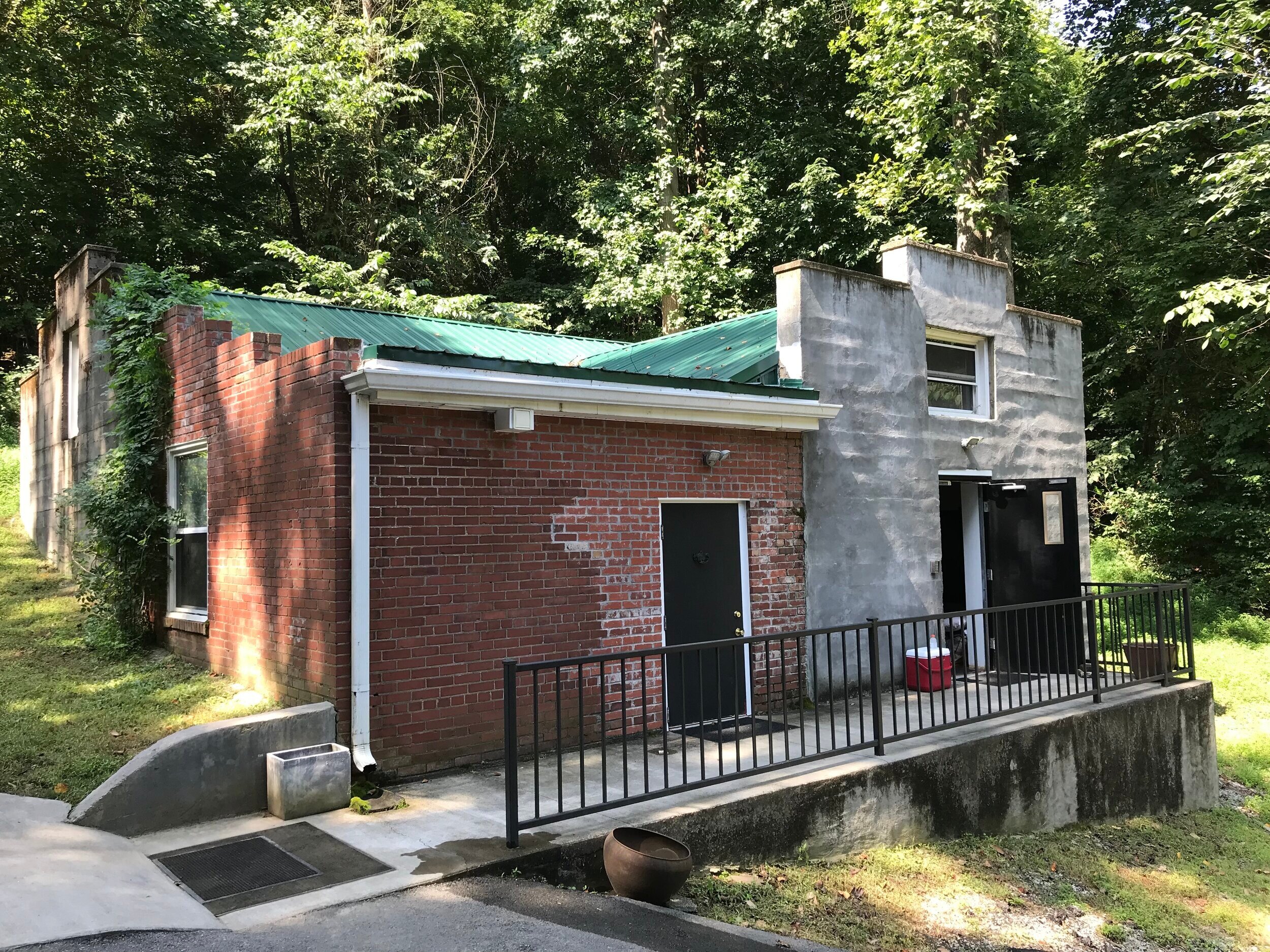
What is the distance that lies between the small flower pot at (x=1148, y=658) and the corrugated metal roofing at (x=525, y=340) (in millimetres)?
4747

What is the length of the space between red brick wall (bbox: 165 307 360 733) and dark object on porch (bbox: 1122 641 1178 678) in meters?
8.06

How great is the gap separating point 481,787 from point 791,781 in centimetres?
206

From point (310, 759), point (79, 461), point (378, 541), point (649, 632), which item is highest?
point (79, 461)

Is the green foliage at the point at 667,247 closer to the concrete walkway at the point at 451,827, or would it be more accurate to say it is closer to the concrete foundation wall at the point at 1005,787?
the concrete foundation wall at the point at 1005,787

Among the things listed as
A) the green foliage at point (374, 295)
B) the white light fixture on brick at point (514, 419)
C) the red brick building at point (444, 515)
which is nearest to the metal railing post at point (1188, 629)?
the red brick building at point (444, 515)

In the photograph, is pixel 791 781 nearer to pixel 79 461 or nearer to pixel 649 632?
pixel 649 632

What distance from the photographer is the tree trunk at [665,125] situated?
1917cm

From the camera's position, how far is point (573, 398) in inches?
276

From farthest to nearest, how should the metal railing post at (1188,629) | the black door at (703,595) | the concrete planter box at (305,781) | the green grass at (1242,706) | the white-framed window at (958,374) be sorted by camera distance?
1. the green grass at (1242,706)
2. the white-framed window at (958,374)
3. the metal railing post at (1188,629)
4. the black door at (703,595)
5. the concrete planter box at (305,781)

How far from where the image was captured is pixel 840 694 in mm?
9062

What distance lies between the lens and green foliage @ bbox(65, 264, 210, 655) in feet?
29.2

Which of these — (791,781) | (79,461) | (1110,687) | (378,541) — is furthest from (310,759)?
(79,461)

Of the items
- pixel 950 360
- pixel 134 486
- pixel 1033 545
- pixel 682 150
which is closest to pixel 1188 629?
pixel 1033 545

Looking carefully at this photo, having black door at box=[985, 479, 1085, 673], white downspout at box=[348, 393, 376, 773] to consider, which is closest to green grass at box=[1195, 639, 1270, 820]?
black door at box=[985, 479, 1085, 673]
